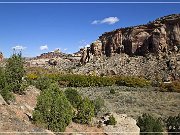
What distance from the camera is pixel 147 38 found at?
356ft

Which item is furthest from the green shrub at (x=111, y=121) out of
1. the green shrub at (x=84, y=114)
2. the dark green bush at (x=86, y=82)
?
the dark green bush at (x=86, y=82)

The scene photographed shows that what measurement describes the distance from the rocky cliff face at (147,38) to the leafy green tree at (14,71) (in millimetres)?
75510

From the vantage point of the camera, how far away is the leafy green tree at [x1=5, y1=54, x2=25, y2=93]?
29.2 m

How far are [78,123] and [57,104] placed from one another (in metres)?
5.90

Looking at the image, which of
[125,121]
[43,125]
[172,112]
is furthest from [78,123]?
[172,112]

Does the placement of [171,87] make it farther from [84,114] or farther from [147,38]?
[147,38]

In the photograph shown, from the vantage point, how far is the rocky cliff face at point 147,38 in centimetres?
10181

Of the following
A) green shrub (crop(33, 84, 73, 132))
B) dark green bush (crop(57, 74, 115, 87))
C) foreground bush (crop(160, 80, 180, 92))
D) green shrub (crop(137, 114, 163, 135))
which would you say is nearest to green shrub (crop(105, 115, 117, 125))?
green shrub (crop(137, 114, 163, 135))

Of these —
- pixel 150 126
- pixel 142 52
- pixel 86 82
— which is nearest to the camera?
pixel 150 126

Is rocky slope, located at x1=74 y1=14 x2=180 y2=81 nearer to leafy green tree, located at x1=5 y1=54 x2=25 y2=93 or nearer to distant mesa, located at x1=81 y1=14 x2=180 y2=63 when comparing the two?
distant mesa, located at x1=81 y1=14 x2=180 y2=63

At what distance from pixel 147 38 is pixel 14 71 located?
83.9 metres

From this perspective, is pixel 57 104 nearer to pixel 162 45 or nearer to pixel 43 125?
pixel 43 125

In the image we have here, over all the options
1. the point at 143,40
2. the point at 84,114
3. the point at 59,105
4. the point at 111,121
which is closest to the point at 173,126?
the point at 111,121

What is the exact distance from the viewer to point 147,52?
105688mm
